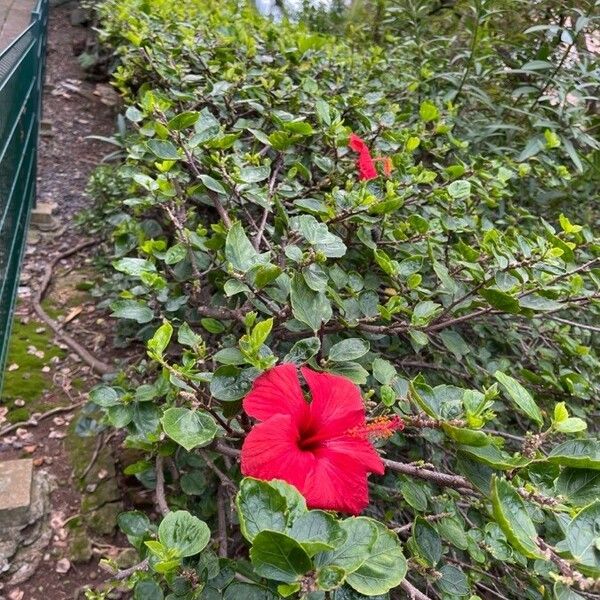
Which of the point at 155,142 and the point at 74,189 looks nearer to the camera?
the point at 155,142

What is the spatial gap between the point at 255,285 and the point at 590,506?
2.02ft

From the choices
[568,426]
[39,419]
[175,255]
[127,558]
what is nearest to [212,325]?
[175,255]

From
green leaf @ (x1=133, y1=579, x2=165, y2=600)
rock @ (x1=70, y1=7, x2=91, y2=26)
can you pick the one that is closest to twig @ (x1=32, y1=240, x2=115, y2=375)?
green leaf @ (x1=133, y1=579, x2=165, y2=600)

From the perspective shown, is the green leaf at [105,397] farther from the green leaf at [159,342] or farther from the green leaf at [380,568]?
the green leaf at [380,568]

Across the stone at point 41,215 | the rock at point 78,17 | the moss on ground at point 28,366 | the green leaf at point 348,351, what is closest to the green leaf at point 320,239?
the green leaf at point 348,351

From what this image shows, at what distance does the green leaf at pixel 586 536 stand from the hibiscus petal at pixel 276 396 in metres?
0.38

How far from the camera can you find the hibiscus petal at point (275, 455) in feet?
2.51

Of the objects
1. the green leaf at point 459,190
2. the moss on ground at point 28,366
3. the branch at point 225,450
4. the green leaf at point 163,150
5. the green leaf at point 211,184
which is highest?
the green leaf at point 163,150

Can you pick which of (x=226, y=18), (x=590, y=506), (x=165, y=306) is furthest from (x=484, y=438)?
(x=226, y=18)

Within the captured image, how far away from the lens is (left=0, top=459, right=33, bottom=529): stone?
1.58 meters

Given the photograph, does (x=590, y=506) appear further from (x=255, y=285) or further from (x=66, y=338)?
(x=66, y=338)

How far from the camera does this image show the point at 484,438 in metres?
0.72

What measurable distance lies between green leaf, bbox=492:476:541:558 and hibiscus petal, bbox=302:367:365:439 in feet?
0.81

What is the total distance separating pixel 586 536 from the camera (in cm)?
63
